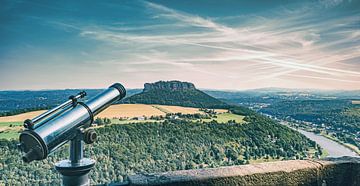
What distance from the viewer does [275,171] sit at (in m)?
2.26

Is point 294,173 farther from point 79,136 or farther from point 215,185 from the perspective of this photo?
point 79,136

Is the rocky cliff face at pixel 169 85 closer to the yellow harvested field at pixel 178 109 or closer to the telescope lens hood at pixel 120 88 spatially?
the yellow harvested field at pixel 178 109

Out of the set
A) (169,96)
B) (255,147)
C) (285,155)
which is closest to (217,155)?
(255,147)

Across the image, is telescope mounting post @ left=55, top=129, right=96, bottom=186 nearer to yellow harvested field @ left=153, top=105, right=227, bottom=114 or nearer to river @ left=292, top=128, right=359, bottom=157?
river @ left=292, top=128, right=359, bottom=157

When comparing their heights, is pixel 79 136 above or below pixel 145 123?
above

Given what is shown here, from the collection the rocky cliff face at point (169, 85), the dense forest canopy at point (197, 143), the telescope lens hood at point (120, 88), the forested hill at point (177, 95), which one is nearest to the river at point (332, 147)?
the dense forest canopy at point (197, 143)

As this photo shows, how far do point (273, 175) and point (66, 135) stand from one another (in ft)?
4.67

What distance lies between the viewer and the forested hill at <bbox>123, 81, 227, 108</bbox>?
51.0 metres

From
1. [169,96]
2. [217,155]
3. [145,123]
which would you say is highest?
[169,96]

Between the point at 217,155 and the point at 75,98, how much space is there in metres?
42.2

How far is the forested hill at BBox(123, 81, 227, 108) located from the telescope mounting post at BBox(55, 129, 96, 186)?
45757 millimetres

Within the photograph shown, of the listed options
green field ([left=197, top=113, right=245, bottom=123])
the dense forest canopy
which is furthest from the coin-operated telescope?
green field ([left=197, top=113, right=245, bottom=123])

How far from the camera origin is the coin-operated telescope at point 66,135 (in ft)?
5.13

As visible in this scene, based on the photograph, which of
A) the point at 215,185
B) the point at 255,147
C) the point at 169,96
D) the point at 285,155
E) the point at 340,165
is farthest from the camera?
the point at 169,96
